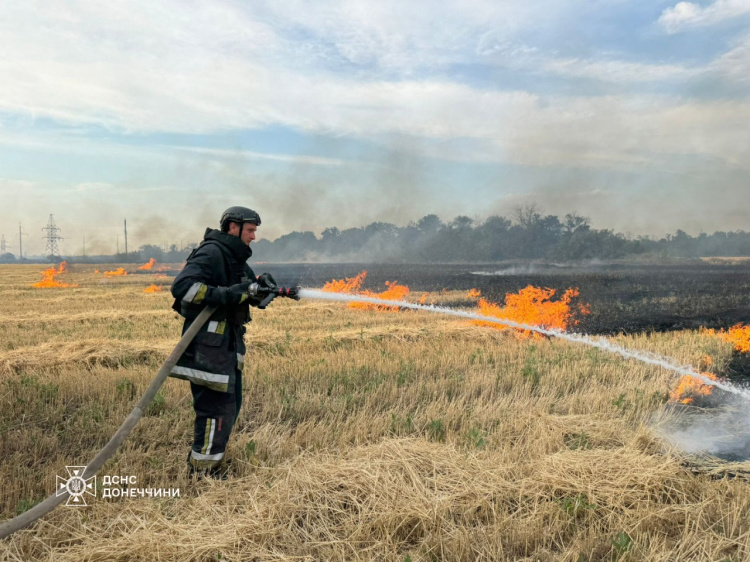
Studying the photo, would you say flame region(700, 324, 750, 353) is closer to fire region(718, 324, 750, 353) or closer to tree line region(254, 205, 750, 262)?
fire region(718, 324, 750, 353)

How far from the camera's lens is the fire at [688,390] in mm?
6570

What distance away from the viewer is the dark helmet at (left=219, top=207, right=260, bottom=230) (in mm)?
4406

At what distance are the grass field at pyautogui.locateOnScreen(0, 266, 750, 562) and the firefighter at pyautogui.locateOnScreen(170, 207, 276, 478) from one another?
0.34 meters

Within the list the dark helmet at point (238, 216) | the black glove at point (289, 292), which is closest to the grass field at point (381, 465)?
the black glove at point (289, 292)

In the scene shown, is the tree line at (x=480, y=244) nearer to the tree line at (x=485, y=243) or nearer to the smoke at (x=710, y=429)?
the tree line at (x=485, y=243)

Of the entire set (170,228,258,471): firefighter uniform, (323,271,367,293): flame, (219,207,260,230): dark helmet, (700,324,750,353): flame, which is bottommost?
(700,324,750,353): flame

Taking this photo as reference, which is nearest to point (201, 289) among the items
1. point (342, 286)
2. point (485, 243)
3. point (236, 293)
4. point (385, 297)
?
point (236, 293)

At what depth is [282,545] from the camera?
3.32 m

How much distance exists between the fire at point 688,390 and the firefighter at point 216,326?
17.6ft

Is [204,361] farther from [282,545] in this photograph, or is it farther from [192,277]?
[282,545]

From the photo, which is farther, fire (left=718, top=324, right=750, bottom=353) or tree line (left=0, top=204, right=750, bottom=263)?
tree line (left=0, top=204, right=750, bottom=263)

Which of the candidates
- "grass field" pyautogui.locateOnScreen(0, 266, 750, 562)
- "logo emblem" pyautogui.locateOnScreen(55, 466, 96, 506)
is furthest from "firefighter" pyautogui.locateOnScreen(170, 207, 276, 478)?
"logo emblem" pyautogui.locateOnScreen(55, 466, 96, 506)

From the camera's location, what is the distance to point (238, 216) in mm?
4414

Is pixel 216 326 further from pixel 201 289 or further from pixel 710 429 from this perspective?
pixel 710 429
